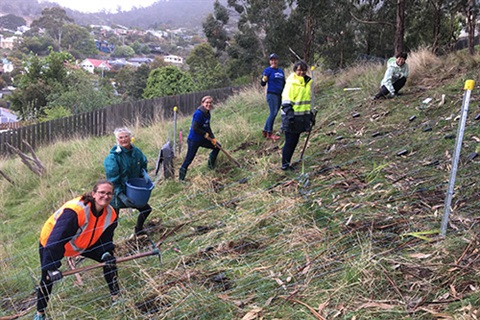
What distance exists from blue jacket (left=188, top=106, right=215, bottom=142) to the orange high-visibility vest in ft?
8.35

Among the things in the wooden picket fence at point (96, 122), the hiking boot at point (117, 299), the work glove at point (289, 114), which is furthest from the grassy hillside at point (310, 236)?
the wooden picket fence at point (96, 122)

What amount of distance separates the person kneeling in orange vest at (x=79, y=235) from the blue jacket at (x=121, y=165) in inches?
28.7

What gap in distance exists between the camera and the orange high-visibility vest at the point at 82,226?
9.26ft

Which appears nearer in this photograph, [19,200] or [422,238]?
[422,238]

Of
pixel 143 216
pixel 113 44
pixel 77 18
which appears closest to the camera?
pixel 143 216

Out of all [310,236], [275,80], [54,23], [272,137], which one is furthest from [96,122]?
[54,23]

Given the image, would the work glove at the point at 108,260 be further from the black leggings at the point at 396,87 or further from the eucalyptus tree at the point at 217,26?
the eucalyptus tree at the point at 217,26

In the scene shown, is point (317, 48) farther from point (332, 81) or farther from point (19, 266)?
point (19, 266)

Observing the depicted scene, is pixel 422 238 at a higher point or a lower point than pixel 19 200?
higher

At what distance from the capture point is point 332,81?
33.8 feet

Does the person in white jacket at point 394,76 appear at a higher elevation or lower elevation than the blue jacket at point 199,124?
higher

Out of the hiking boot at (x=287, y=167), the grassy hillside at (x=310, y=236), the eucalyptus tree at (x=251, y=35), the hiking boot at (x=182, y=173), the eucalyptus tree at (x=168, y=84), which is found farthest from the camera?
the eucalyptus tree at (x=168, y=84)

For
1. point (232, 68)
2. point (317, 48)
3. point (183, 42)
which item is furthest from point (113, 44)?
point (317, 48)

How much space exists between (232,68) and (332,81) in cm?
1605
